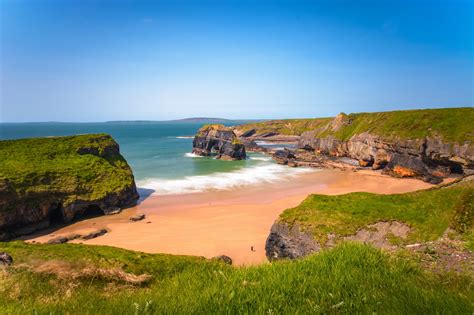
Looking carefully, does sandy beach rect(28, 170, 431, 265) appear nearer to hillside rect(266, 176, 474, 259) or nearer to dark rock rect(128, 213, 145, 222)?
dark rock rect(128, 213, 145, 222)

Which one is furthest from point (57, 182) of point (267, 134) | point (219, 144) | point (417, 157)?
point (267, 134)

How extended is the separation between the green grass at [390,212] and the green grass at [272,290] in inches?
316

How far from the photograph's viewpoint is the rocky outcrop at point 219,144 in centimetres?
7794

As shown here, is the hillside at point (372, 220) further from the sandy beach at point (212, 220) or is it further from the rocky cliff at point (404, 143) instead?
the rocky cliff at point (404, 143)

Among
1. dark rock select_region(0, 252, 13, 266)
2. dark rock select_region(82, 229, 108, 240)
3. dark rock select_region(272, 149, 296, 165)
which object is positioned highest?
dark rock select_region(0, 252, 13, 266)

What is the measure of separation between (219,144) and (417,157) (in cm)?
5192

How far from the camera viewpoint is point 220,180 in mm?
50406

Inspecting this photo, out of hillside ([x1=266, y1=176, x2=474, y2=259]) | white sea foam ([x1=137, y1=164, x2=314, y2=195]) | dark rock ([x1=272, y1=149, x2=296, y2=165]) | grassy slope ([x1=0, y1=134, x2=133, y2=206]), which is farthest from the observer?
dark rock ([x1=272, y1=149, x2=296, y2=165])

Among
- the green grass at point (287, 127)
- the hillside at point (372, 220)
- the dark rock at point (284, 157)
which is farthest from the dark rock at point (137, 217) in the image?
the green grass at point (287, 127)

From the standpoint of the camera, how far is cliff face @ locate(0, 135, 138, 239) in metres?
25.9

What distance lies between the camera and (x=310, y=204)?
1817 centimetres

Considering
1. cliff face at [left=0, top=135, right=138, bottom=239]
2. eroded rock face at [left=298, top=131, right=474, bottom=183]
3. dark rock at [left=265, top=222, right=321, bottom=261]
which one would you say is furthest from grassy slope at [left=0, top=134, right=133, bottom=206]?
eroded rock face at [left=298, top=131, right=474, bottom=183]

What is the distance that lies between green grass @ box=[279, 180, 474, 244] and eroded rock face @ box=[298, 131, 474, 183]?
35.8 m

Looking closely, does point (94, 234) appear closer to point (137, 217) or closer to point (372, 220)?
point (137, 217)
